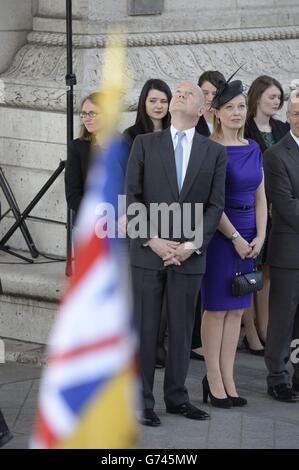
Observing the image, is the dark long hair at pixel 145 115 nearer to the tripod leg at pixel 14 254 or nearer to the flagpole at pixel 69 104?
the flagpole at pixel 69 104

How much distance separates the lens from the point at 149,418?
6562mm

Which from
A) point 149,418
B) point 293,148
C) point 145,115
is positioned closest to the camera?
point 149,418

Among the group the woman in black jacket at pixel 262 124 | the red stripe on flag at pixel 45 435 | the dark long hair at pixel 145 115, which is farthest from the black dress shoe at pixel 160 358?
the red stripe on flag at pixel 45 435

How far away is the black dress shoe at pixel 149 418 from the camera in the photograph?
6543 millimetres

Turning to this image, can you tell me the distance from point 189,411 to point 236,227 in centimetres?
103

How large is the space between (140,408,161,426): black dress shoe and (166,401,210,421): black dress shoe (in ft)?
0.53

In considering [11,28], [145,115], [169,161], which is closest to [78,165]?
[145,115]

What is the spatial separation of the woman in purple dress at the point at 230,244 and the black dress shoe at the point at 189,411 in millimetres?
268

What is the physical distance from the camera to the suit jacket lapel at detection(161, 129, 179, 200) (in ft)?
21.5

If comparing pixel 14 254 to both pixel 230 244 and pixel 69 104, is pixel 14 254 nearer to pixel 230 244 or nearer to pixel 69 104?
pixel 69 104

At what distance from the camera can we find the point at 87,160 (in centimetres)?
764
